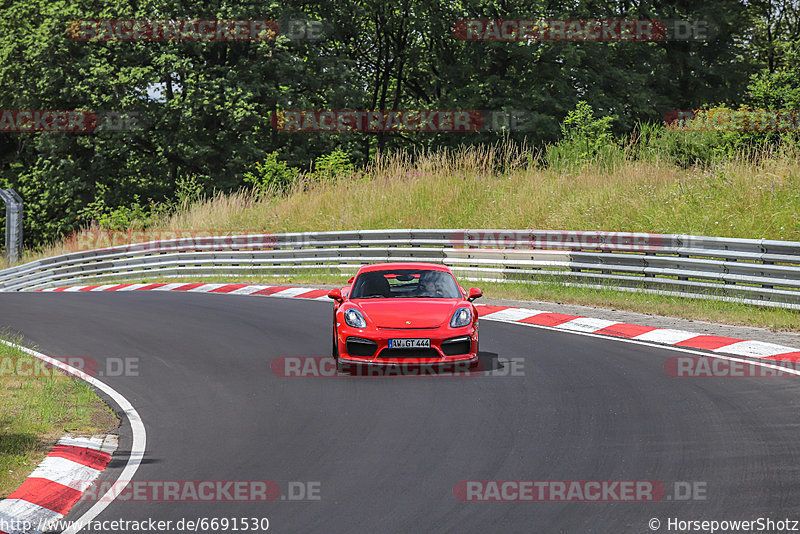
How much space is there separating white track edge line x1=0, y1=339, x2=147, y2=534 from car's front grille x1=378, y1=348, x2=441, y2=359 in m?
2.85

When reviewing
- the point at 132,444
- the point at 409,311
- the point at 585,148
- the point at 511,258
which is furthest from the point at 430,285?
the point at 585,148

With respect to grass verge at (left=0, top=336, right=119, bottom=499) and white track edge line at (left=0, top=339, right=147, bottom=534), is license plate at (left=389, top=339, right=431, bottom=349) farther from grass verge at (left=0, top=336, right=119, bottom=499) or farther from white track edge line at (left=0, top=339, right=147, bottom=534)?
grass verge at (left=0, top=336, right=119, bottom=499)

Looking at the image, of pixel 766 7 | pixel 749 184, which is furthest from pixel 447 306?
pixel 766 7

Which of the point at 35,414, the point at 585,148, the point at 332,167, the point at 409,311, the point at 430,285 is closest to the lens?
the point at 35,414

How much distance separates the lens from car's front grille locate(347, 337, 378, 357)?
10969 millimetres

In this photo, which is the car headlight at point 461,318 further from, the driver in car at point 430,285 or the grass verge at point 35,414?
the grass verge at point 35,414

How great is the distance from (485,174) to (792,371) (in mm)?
16242

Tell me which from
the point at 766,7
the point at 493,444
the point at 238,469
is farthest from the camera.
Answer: the point at 766,7

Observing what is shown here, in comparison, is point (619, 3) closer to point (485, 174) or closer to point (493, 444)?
point (485, 174)

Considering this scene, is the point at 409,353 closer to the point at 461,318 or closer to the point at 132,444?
the point at 461,318

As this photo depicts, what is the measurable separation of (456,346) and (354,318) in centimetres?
124

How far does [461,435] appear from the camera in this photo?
8.24 meters

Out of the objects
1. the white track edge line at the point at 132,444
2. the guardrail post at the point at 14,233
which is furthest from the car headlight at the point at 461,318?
the guardrail post at the point at 14,233

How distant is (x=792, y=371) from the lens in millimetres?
10781
